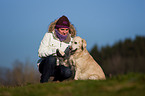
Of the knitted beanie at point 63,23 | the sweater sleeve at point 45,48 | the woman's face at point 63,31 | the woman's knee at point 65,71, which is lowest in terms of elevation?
the woman's knee at point 65,71

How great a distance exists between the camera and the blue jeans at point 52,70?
24.0 feet

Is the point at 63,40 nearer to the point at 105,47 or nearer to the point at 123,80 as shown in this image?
the point at 123,80

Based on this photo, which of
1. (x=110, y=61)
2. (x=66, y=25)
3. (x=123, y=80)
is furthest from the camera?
(x=110, y=61)

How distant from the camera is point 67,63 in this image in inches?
299

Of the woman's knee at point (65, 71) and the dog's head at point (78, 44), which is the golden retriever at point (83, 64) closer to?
the dog's head at point (78, 44)

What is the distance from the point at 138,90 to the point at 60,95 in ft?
5.06

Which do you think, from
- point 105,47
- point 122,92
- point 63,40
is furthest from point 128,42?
point 122,92

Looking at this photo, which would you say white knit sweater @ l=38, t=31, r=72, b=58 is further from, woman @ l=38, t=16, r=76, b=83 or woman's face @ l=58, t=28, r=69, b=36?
woman's face @ l=58, t=28, r=69, b=36

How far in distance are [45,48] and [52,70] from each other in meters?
0.87

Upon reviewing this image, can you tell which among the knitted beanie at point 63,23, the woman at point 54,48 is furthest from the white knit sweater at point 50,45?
→ the knitted beanie at point 63,23

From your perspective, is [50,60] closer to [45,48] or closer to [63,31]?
[45,48]

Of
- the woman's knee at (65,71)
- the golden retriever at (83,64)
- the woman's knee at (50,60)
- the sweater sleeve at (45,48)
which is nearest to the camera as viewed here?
the golden retriever at (83,64)

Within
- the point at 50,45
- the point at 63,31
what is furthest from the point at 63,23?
the point at 50,45

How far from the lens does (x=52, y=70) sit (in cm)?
750
